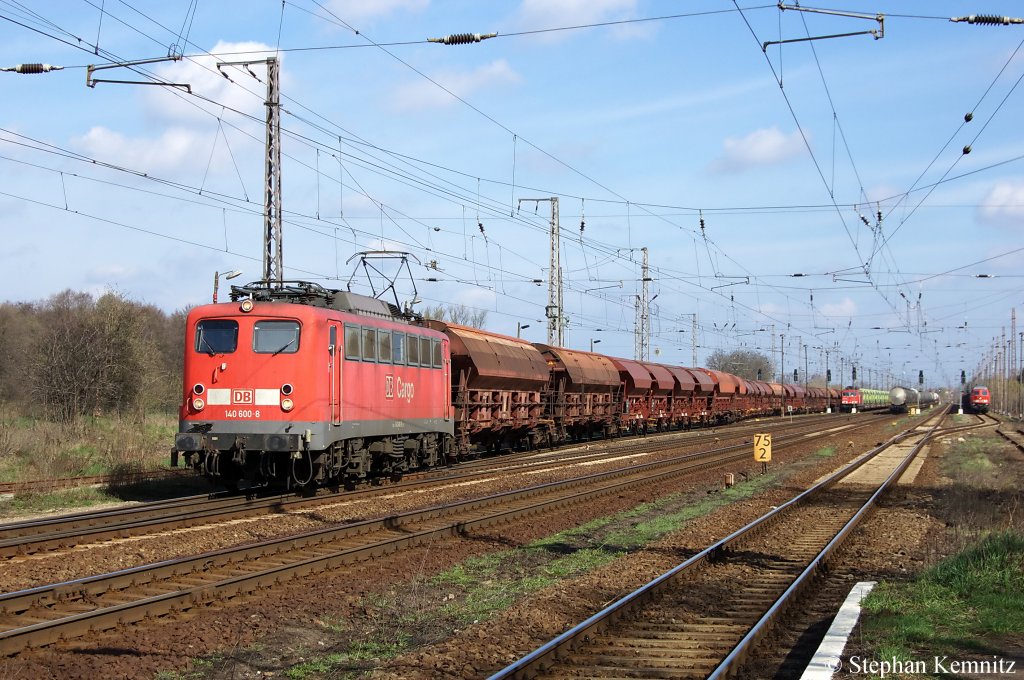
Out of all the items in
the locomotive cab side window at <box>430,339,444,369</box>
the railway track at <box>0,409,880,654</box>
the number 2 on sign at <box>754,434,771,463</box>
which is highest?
the locomotive cab side window at <box>430,339,444,369</box>

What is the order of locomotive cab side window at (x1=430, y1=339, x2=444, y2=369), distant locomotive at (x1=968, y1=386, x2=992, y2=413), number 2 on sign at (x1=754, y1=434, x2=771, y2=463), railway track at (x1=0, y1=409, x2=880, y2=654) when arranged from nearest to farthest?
railway track at (x1=0, y1=409, x2=880, y2=654) → locomotive cab side window at (x1=430, y1=339, x2=444, y2=369) → number 2 on sign at (x1=754, y1=434, x2=771, y2=463) → distant locomotive at (x1=968, y1=386, x2=992, y2=413)

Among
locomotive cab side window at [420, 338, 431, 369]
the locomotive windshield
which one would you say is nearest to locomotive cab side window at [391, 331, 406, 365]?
locomotive cab side window at [420, 338, 431, 369]

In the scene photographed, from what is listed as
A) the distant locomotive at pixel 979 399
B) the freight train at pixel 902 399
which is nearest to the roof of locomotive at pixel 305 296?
the freight train at pixel 902 399

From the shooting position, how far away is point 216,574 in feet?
35.6

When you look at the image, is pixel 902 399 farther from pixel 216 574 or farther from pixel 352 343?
pixel 216 574

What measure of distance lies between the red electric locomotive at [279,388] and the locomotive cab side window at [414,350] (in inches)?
83.5

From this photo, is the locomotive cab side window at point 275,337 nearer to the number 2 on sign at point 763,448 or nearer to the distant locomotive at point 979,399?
the number 2 on sign at point 763,448

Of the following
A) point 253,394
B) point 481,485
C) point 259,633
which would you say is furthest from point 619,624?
point 481,485

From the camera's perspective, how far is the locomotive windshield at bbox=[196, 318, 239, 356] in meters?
17.6

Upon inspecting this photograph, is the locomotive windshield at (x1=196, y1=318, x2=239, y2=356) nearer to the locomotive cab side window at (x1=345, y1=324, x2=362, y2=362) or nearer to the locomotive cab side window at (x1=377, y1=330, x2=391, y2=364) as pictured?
the locomotive cab side window at (x1=345, y1=324, x2=362, y2=362)

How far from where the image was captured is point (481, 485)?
21.3m

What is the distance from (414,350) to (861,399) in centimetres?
9425

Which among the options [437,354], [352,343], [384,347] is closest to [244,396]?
[352,343]

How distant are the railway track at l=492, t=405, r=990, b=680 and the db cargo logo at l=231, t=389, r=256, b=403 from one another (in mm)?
8847
